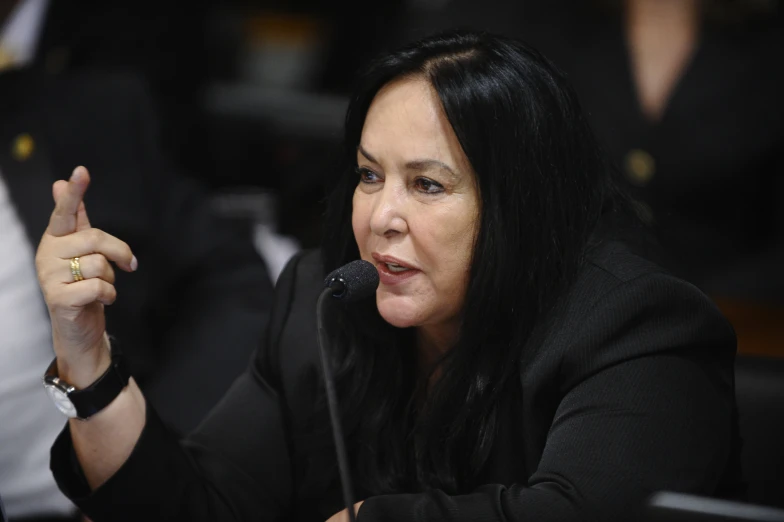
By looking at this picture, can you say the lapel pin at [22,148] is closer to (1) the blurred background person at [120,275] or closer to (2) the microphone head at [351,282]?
(1) the blurred background person at [120,275]

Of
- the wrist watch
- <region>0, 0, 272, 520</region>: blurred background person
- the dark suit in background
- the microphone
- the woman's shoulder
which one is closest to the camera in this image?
the microphone

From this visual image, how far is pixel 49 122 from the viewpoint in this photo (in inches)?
67.2

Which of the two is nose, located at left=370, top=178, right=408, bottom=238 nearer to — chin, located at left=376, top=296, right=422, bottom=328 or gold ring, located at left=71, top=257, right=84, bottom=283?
chin, located at left=376, top=296, right=422, bottom=328

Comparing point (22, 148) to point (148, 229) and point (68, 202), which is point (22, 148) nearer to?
point (148, 229)

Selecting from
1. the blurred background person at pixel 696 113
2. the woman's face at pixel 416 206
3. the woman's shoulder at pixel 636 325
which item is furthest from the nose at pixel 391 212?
the blurred background person at pixel 696 113

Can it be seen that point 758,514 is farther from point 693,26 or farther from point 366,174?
point 693,26

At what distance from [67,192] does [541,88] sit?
20.8 inches

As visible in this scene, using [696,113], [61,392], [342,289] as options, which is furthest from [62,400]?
[696,113]

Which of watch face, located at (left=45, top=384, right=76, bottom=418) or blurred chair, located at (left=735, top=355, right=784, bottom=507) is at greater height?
watch face, located at (left=45, top=384, right=76, bottom=418)

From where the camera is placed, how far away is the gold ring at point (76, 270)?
1158 mm

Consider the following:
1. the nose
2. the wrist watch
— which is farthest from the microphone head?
the wrist watch

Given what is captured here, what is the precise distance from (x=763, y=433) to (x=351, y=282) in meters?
0.56

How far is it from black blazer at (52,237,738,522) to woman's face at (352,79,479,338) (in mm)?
134

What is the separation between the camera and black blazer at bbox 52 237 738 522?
3.43 feet
